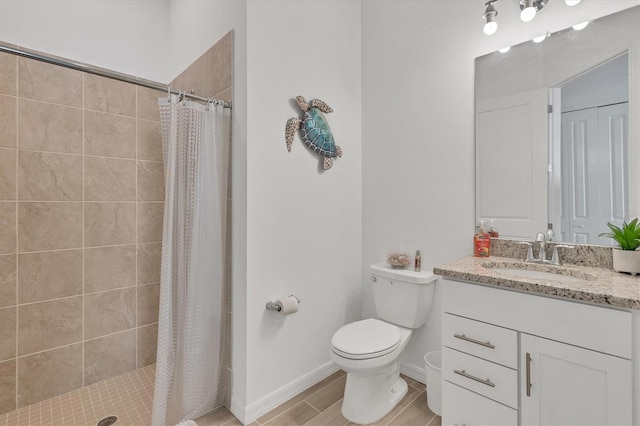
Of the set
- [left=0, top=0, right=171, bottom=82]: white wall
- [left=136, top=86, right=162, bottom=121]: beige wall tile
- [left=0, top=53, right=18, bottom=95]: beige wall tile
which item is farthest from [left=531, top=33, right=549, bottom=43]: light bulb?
[left=0, top=53, right=18, bottom=95]: beige wall tile

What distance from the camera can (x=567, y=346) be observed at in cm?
113

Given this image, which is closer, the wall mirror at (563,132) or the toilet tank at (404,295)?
the wall mirror at (563,132)

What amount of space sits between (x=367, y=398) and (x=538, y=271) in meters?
1.10

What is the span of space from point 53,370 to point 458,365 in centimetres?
237

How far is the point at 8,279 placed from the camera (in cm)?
180

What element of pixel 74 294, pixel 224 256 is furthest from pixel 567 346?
pixel 74 294

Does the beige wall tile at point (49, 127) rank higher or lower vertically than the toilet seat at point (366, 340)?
higher

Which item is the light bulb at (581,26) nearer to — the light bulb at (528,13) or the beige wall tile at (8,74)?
the light bulb at (528,13)

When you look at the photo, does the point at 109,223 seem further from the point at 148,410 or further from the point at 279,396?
the point at 279,396

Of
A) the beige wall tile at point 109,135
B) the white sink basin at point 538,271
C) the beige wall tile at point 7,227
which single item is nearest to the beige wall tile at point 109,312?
the beige wall tile at point 7,227

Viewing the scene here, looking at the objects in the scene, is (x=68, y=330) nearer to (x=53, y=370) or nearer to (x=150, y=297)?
(x=53, y=370)

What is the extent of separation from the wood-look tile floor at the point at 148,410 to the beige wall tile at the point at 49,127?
154 centimetres

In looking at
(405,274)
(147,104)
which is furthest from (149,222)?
(405,274)

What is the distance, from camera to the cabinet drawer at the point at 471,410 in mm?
1286
